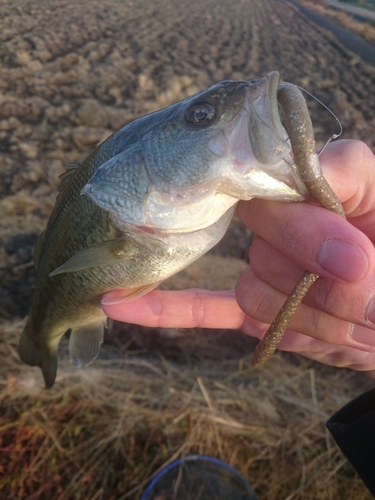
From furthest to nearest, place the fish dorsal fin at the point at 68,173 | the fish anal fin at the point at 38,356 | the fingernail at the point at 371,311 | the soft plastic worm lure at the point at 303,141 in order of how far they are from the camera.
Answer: the fish anal fin at the point at 38,356 → the fish dorsal fin at the point at 68,173 → the fingernail at the point at 371,311 → the soft plastic worm lure at the point at 303,141

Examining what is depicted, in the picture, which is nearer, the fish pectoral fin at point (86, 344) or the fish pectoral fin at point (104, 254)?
the fish pectoral fin at point (104, 254)

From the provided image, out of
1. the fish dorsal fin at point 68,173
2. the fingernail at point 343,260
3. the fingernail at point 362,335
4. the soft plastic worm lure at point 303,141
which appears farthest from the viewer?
the fish dorsal fin at point 68,173

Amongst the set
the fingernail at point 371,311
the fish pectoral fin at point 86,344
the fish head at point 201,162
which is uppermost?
the fish head at point 201,162

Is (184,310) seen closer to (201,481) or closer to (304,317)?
(304,317)

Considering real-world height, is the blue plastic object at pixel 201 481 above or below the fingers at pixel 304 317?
below

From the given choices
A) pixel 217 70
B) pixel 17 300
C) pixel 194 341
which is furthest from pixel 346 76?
pixel 17 300

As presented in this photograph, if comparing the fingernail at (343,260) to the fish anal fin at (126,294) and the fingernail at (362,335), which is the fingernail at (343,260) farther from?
the fish anal fin at (126,294)

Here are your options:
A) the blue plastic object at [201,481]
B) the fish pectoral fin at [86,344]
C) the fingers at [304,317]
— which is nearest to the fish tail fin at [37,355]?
the fish pectoral fin at [86,344]

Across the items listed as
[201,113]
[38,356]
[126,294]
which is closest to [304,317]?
[126,294]
